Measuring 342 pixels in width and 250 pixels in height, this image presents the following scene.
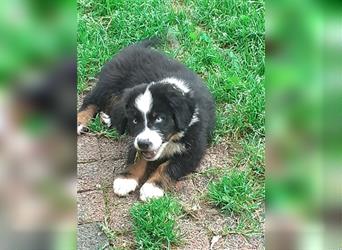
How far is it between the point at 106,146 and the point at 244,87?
105 cm

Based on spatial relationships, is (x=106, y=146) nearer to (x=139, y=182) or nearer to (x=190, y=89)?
(x=139, y=182)

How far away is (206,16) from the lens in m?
4.95

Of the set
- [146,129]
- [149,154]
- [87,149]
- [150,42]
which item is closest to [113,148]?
[87,149]

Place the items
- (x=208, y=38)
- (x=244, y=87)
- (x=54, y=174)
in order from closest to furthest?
(x=54, y=174) → (x=244, y=87) → (x=208, y=38)

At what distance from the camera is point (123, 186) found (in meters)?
3.51

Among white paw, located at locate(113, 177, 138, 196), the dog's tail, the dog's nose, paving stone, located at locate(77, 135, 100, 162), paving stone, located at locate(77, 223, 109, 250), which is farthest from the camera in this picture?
the dog's tail

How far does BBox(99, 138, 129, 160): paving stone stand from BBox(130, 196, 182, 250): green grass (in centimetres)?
61

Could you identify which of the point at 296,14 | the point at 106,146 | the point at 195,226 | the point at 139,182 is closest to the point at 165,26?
the point at 106,146

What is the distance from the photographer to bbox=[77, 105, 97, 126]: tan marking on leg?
4.05 metres

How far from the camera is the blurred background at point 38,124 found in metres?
0.97

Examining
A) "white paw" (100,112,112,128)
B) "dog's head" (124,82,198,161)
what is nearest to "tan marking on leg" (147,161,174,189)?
"dog's head" (124,82,198,161)

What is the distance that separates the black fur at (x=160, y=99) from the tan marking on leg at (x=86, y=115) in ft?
0.14

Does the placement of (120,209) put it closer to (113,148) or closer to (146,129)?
(146,129)

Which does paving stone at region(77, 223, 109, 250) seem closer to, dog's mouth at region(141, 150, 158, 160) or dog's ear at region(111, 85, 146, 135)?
dog's mouth at region(141, 150, 158, 160)
